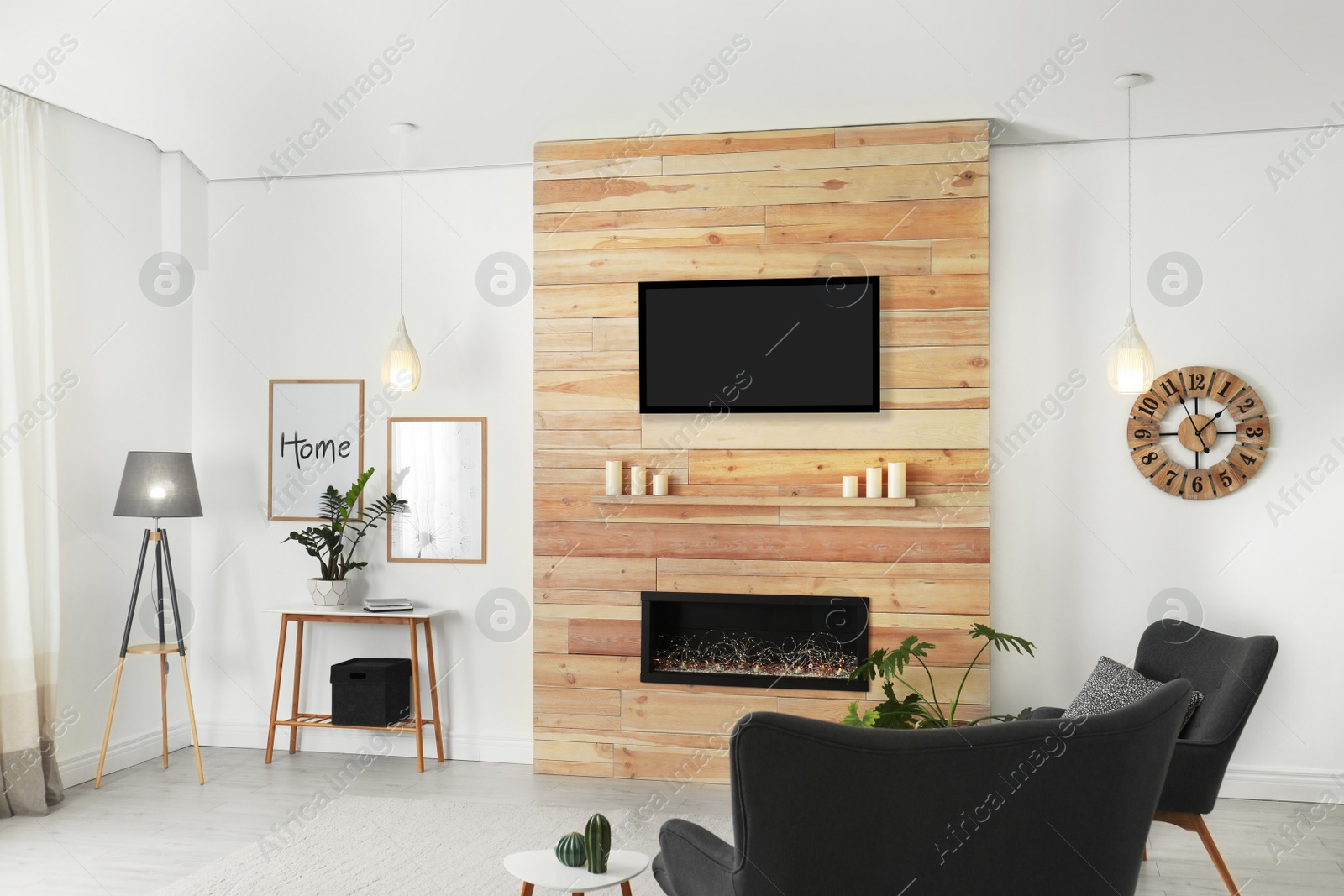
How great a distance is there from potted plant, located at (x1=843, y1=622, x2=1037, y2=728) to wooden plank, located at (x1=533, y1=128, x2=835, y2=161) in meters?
2.18

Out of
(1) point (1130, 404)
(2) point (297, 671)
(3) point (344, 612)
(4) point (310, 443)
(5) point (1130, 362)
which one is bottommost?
(2) point (297, 671)

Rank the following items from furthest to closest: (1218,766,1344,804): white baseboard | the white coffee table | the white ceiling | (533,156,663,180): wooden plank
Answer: (533,156,663,180): wooden plank → (1218,766,1344,804): white baseboard → the white ceiling → the white coffee table

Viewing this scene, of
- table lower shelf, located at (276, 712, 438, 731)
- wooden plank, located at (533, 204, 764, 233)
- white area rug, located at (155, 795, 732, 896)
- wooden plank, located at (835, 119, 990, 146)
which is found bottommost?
white area rug, located at (155, 795, 732, 896)

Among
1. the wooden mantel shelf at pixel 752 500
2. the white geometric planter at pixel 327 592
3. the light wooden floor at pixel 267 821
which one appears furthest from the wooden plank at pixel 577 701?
the white geometric planter at pixel 327 592

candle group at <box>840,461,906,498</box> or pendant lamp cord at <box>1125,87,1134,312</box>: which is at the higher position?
pendant lamp cord at <box>1125,87,1134,312</box>

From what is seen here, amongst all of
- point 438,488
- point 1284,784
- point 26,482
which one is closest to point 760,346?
point 438,488

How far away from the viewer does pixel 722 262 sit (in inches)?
172

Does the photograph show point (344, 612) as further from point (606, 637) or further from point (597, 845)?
point (597, 845)

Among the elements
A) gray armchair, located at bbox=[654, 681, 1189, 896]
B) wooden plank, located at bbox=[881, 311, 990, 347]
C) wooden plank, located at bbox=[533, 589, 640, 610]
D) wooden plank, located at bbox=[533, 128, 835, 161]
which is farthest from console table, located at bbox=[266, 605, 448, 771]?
gray armchair, located at bbox=[654, 681, 1189, 896]

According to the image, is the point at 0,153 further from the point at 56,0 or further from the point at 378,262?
the point at 378,262

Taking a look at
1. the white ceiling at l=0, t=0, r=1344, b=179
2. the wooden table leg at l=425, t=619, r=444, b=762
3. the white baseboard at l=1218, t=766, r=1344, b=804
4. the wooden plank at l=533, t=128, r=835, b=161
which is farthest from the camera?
the wooden table leg at l=425, t=619, r=444, b=762

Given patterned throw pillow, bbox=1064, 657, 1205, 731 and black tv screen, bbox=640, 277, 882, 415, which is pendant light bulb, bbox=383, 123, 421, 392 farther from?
patterned throw pillow, bbox=1064, 657, 1205, 731

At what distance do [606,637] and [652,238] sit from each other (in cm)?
180

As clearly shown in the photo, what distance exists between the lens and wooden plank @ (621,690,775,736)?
429cm
